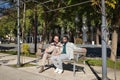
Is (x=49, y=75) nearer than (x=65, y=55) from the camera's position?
Yes

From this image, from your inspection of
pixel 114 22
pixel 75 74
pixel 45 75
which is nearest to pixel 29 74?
pixel 45 75

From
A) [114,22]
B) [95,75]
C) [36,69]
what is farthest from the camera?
[114,22]

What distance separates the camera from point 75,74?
12602 mm

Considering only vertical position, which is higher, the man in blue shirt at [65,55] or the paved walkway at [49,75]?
the man in blue shirt at [65,55]

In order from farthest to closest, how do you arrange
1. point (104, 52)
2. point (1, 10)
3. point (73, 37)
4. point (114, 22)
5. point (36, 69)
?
point (73, 37) < point (1, 10) < point (114, 22) < point (36, 69) < point (104, 52)

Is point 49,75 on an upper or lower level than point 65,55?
lower

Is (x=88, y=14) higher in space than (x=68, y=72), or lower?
higher

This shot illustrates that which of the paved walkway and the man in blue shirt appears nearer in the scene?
the paved walkway

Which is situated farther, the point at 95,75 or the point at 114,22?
the point at 114,22

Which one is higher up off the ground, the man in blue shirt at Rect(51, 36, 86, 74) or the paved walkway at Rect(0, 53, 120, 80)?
the man in blue shirt at Rect(51, 36, 86, 74)

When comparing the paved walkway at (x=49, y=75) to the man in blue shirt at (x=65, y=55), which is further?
the man in blue shirt at (x=65, y=55)

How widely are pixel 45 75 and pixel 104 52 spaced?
3012 millimetres

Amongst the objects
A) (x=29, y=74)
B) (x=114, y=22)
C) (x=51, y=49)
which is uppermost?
(x=114, y=22)

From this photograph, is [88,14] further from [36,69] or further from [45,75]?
[45,75]
